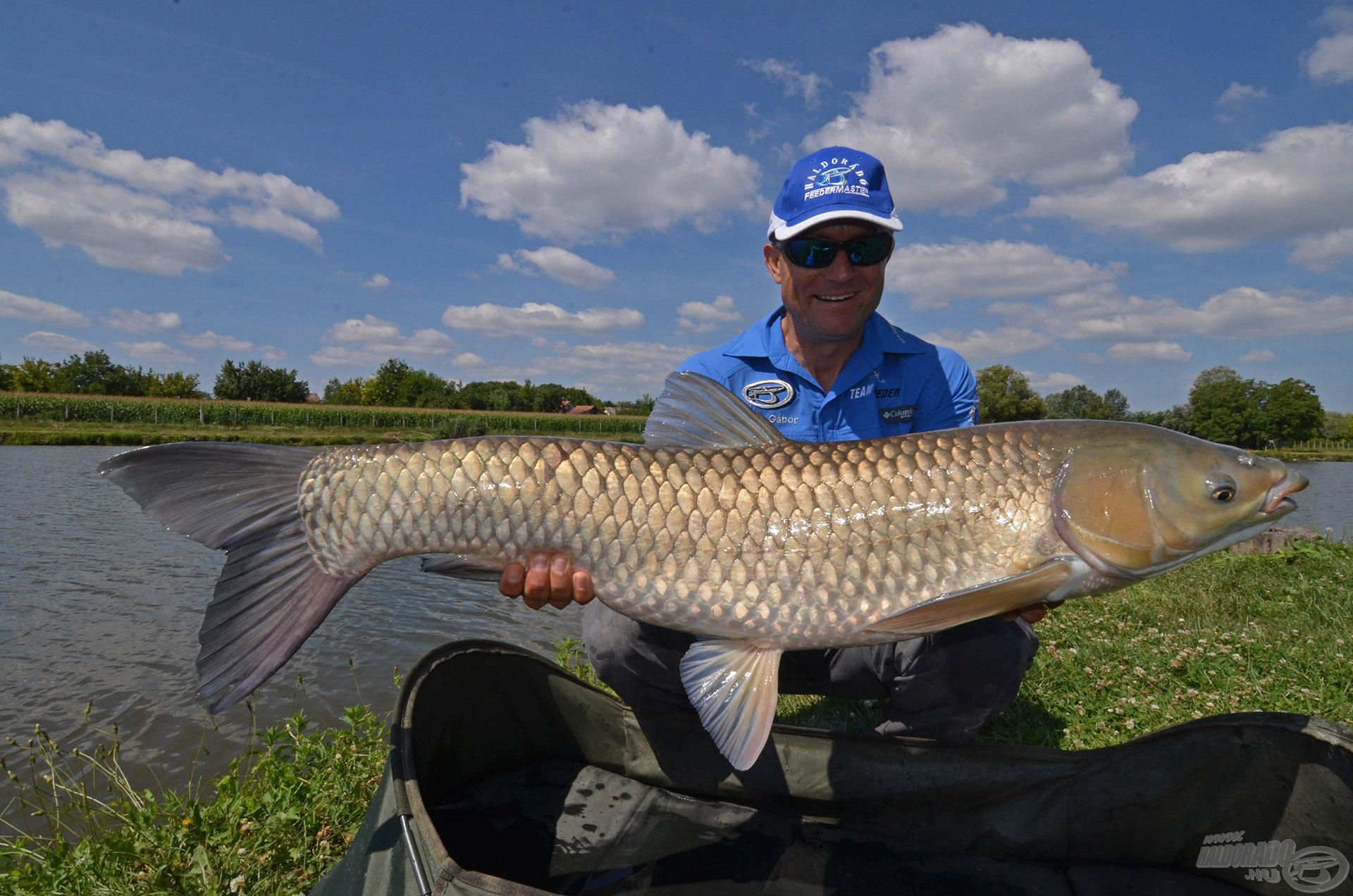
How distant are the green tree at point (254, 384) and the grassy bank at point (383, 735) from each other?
71.1m

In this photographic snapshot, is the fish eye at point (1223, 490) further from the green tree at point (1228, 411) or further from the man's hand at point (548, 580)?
the green tree at point (1228, 411)

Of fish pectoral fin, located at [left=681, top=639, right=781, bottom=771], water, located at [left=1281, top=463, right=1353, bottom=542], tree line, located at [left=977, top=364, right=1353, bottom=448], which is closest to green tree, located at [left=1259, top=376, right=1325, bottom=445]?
tree line, located at [left=977, top=364, right=1353, bottom=448]

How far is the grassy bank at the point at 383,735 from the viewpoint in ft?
6.33

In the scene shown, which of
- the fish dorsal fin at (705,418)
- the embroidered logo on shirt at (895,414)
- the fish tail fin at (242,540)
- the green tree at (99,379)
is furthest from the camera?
the green tree at (99,379)

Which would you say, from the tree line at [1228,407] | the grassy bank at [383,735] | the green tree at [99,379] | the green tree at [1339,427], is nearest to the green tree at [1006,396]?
the tree line at [1228,407]

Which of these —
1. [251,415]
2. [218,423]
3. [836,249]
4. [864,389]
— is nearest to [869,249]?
[836,249]

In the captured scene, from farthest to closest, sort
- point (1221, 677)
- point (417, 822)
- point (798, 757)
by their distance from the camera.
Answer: point (1221, 677) < point (798, 757) < point (417, 822)

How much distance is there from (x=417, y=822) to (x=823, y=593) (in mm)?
931

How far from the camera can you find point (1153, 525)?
171cm

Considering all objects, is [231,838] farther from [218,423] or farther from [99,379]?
[99,379]

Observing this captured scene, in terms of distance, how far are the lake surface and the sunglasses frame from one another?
350 centimetres

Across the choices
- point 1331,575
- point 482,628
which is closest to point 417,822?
point 482,628

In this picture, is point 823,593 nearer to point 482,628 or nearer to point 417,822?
point 417,822

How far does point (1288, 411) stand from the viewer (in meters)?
55.3
